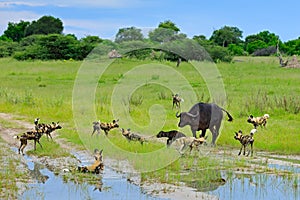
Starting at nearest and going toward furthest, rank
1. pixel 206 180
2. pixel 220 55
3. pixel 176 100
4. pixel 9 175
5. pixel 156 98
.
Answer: pixel 206 180 → pixel 9 175 → pixel 176 100 → pixel 156 98 → pixel 220 55

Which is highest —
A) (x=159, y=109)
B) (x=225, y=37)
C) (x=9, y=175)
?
(x=225, y=37)

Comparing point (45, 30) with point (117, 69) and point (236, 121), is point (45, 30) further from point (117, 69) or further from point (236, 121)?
point (236, 121)

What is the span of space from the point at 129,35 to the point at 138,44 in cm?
120

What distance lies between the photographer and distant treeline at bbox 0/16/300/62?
81.5 feet

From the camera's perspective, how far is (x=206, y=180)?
901cm

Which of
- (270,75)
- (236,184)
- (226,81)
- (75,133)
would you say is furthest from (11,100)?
(270,75)

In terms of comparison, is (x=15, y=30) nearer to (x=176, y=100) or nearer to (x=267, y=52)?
(x=267, y=52)

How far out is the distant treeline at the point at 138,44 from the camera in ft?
81.5

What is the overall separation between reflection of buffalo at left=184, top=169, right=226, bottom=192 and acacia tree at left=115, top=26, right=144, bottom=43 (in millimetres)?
11200

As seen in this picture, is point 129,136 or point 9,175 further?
point 129,136

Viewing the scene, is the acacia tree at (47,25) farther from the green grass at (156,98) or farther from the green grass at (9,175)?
the green grass at (9,175)

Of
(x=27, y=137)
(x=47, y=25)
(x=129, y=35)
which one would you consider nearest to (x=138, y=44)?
(x=129, y=35)

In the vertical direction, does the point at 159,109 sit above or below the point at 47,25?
below

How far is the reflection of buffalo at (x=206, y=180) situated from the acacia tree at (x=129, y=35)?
11200mm
